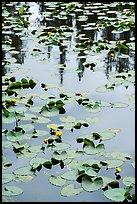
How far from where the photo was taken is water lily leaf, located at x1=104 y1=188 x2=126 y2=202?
1.61m

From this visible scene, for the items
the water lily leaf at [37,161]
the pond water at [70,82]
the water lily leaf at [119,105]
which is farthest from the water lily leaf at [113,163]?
the water lily leaf at [119,105]

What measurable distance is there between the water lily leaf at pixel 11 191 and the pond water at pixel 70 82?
0.5 inches

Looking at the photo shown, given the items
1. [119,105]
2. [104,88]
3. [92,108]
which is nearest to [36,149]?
[92,108]

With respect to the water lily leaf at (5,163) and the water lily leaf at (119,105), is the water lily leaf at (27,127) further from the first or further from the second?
the water lily leaf at (119,105)

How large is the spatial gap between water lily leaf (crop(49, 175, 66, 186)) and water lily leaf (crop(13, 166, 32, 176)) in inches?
4.0

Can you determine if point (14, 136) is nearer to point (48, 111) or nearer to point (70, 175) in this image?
point (48, 111)

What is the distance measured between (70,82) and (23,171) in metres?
1.13

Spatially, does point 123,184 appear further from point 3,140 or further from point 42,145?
point 3,140

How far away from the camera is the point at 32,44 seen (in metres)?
3.73

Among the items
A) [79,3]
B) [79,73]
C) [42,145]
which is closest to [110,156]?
[42,145]

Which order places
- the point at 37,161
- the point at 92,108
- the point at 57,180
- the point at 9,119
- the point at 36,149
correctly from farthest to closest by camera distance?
the point at 92,108
the point at 9,119
the point at 36,149
the point at 37,161
the point at 57,180

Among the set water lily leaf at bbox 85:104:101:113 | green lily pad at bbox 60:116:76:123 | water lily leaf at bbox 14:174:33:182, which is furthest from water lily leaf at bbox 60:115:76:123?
water lily leaf at bbox 14:174:33:182

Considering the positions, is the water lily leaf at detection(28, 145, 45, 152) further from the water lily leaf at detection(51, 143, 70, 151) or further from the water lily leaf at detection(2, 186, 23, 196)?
the water lily leaf at detection(2, 186, 23, 196)

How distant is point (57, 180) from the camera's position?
175 centimetres
